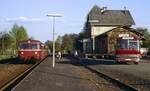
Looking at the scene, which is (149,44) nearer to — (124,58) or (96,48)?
(96,48)

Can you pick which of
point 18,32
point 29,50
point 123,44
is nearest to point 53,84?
point 123,44

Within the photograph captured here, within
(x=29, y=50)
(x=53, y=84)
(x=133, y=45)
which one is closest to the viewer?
(x=53, y=84)

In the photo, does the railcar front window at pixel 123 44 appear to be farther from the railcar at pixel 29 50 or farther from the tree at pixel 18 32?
the tree at pixel 18 32

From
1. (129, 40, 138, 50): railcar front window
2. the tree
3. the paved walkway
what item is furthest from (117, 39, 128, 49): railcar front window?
the tree

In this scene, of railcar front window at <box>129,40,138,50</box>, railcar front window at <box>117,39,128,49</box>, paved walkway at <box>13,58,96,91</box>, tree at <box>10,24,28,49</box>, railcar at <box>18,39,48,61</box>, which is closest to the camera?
paved walkway at <box>13,58,96,91</box>

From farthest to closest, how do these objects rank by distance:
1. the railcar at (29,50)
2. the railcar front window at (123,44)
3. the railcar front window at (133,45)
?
the railcar at (29,50)
the railcar front window at (123,44)
the railcar front window at (133,45)

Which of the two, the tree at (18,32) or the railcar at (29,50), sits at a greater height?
the tree at (18,32)

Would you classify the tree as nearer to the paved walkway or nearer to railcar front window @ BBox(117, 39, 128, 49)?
railcar front window @ BBox(117, 39, 128, 49)

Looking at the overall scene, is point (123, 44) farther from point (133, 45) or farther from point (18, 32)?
point (18, 32)

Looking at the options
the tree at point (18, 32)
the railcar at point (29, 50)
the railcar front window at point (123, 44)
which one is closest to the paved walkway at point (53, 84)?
the railcar front window at point (123, 44)

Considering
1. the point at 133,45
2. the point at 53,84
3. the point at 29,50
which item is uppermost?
the point at 133,45

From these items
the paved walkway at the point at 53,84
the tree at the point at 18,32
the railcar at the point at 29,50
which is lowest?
the paved walkway at the point at 53,84

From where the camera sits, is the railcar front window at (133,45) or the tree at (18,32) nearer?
the railcar front window at (133,45)

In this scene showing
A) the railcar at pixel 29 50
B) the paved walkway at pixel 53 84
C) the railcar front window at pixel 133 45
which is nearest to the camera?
the paved walkway at pixel 53 84
